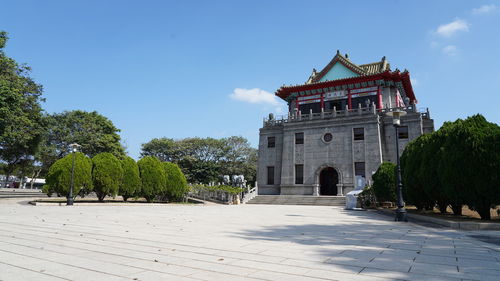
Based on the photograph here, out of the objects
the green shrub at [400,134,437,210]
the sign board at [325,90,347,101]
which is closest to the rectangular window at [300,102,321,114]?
the sign board at [325,90,347,101]

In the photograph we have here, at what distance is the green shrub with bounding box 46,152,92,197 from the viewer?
18.3m

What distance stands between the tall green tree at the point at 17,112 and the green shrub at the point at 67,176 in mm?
4855

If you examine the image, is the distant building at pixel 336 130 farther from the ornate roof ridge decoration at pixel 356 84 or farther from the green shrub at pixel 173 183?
the green shrub at pixel 173 183

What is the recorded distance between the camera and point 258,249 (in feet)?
16.8

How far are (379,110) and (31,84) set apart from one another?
31542 mm

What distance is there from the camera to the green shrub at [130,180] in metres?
21.2

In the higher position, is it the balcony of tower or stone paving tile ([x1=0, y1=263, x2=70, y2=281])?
the balcony of tower

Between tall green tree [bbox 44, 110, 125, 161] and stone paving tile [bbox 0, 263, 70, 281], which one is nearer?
stone paving tile [bbox 0, 263, 70, 281]

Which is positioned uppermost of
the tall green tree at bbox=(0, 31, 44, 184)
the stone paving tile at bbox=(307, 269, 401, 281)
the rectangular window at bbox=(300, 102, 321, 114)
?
the rectangular window at bbox=(300, 102, 321, 114)

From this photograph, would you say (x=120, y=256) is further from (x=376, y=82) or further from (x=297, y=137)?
(x=376, y=82)

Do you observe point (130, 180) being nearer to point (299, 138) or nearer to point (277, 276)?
point (299, 138)

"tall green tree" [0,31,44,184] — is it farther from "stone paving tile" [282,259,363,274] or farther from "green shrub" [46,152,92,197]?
"stone paving tile" [282,259,363,274]

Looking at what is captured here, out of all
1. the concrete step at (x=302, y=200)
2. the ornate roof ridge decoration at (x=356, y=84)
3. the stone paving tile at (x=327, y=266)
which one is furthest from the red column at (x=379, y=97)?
the stone paving tile at (x=327, y=266)

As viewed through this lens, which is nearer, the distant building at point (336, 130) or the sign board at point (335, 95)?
the distant building at point (336, 130)
